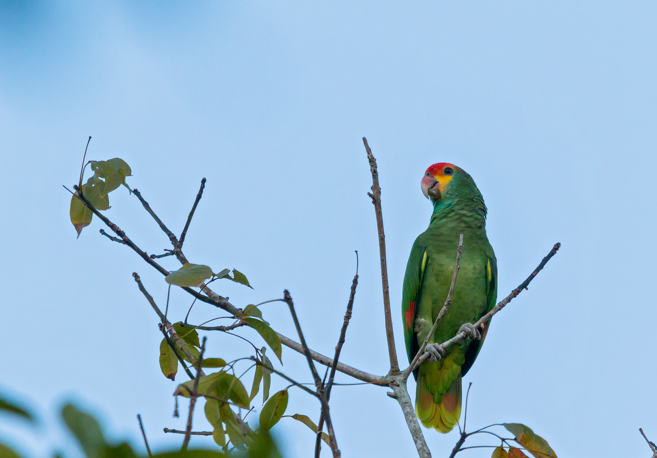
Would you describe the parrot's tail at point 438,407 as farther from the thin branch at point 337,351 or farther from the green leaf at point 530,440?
the thin branch at point 337,351

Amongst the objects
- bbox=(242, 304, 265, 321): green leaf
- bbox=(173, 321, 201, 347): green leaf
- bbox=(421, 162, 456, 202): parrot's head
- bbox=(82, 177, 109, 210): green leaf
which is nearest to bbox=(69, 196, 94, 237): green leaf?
bbox=(82, 177, 109, 210): green leaf

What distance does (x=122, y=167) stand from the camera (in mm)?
2354

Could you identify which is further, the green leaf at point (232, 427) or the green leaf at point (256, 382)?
the green leaf at point (256, 382)

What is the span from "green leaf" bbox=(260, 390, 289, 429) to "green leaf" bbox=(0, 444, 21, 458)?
4.60ft

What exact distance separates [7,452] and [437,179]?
4444mm

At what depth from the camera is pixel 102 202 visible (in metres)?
2.38

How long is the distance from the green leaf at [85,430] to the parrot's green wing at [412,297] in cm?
347

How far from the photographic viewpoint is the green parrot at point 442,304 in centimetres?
391

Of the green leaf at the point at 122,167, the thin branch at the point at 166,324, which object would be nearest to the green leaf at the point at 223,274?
the thin branch at the point at 166,324

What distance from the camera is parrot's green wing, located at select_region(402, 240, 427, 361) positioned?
3951 millimetres

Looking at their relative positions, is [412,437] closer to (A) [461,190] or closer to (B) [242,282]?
(B) [242,282]

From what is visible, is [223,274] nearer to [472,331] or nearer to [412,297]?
[472,331]

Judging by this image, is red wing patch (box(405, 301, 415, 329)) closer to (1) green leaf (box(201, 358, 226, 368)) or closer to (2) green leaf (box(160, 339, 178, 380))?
(2) green leaf (box(160, 339, 178, 380))

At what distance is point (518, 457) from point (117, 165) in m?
1.86
